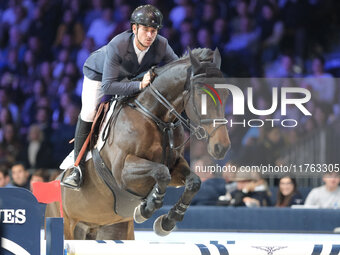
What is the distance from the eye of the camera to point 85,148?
498 centimetres

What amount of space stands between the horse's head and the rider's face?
1.29 ft

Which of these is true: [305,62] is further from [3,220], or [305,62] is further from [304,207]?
[3,220]

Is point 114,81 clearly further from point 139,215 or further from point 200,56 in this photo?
point 139,215

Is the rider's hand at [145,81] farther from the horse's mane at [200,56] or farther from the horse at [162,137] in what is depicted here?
the horse's mane at [200,56]

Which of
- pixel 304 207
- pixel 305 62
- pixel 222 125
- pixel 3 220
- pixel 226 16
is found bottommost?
Result: pixel 304 207

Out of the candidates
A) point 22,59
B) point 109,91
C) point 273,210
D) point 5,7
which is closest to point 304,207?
point 273,210

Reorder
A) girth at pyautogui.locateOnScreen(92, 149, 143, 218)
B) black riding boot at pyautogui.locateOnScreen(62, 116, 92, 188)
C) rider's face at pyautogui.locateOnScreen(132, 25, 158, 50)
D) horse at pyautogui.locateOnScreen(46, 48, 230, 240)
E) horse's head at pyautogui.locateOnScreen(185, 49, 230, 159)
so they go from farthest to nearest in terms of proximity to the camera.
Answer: black riding boot at pyautogui.locateOnScreen(62, 116, 92, 188), girth at pyautogui.locateOnScreen(92, 149, 143, 218), rider's face at pyautogui.locateOnScreen(132, 25, 158, 50), horse at pyautogui.locateOnScreen(46, 48, 230, 240), horse's head at pyautogui.locateOnScreen(185, 49, 230, 159)

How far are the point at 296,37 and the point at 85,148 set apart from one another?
5.53 metres

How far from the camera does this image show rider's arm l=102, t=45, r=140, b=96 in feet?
15.1

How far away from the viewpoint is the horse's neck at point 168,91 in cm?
453

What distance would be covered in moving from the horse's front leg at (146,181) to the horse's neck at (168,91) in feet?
1.20

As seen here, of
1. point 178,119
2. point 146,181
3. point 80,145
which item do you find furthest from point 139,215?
point 80,145

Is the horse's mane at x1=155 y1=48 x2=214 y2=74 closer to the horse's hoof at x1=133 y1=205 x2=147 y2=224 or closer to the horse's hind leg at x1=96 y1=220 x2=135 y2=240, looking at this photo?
the horse's hoof at x1=133 y1=205 x2=147 y2=224

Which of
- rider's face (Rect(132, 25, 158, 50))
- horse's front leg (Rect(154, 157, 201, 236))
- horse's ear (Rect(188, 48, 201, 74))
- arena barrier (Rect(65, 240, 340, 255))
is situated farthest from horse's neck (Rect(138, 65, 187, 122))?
arena barrier (Rect(65, 240, 340, 255))
